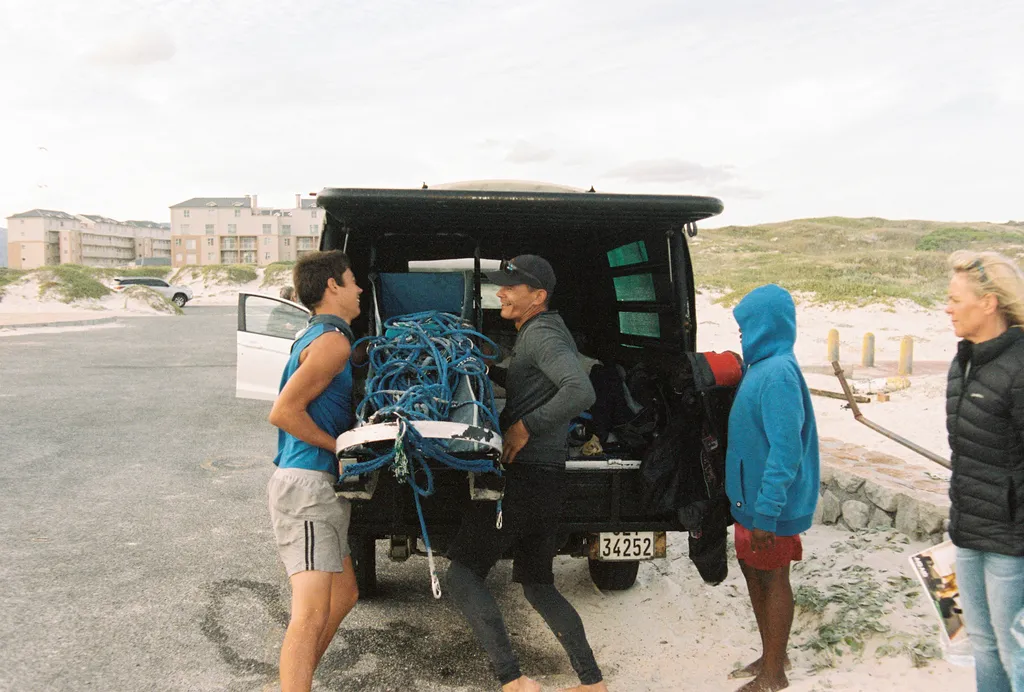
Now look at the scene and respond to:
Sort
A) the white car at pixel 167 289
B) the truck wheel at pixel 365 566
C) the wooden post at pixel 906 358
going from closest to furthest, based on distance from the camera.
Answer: the truck wheel at pixel 365 566 < the wooden post at pixel 906 358 < the white car at pixel 167 289

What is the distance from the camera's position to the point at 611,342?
642 centimetres

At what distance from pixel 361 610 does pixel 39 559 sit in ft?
7.69

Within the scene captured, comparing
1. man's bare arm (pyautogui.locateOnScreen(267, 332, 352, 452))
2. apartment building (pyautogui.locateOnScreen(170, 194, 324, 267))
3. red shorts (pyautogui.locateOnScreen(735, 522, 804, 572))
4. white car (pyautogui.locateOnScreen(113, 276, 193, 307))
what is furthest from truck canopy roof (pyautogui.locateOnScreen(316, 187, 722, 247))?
apartment building (pyautogui.locateOnScreen(170, 194, 324, 267))

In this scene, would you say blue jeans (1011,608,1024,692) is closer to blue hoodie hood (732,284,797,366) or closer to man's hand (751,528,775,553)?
man's hand (751,528,775,553)

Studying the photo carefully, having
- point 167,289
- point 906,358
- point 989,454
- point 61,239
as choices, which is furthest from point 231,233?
point 989,454

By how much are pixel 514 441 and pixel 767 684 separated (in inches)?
60.7

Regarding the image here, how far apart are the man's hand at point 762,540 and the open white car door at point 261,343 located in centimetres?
724

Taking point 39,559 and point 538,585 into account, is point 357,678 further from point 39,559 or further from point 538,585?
point 39,559

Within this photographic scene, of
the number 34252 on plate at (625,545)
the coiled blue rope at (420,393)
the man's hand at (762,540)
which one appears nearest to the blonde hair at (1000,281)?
the man's hand at (762,540)

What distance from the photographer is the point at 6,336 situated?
76.7 ft

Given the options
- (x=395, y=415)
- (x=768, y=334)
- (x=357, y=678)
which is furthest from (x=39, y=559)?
(x=768, y=334)

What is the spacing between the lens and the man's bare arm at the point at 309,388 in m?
3.06

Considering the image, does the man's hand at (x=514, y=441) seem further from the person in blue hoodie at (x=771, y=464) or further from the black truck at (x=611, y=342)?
the person in blue hoodie at (x=771, y=464)

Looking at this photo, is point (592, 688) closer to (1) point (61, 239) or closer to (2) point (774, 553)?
(2) point (774, 553)
